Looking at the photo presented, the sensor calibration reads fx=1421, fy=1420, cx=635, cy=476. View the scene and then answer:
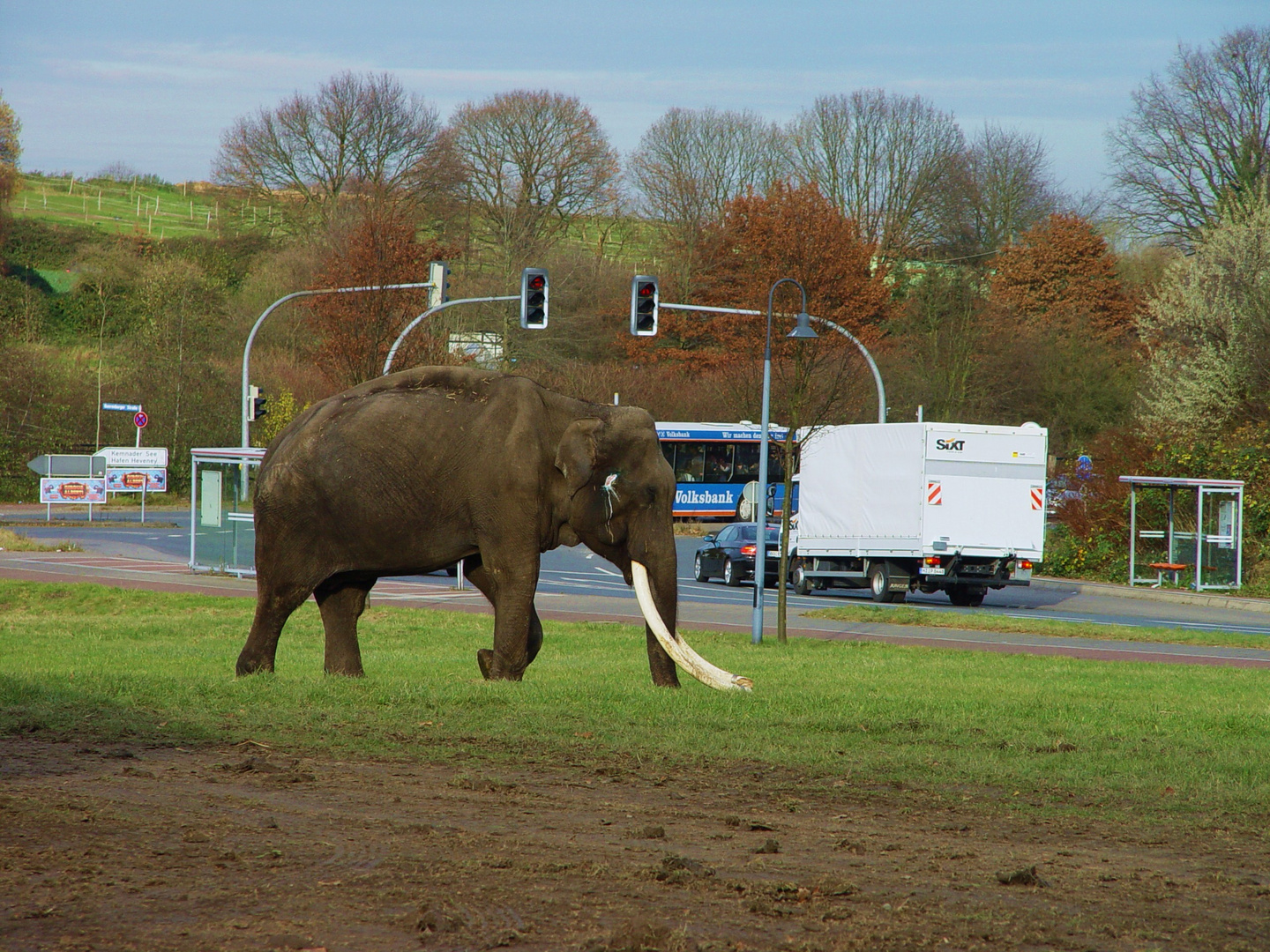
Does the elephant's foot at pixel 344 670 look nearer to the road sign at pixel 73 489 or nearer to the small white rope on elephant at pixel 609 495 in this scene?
the small white rope on elephant at pixel 609 495

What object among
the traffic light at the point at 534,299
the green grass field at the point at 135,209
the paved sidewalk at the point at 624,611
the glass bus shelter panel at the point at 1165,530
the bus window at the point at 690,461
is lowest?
the paved sidewalk at the point at 624,611

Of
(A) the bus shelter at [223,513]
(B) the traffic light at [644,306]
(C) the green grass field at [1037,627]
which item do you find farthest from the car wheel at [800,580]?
Answer: (A) the bus shelter at [223,513]

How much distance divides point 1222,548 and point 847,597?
9.13m

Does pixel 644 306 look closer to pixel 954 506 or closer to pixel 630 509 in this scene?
pixel 954 506

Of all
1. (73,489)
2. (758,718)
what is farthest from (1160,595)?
(73,489)

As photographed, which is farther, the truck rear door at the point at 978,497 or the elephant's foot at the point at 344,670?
Answer: the truck rear door at the point at 978,497

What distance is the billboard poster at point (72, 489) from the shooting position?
46844 mm

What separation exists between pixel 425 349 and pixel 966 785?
25664mm

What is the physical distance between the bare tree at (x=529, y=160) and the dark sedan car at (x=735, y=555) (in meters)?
35.0

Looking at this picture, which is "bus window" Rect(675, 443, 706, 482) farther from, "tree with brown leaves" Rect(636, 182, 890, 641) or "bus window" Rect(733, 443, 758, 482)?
"tree with brown leaves" Rect(636, 182, 890, 641)

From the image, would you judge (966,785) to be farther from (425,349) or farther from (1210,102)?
(1210,102)

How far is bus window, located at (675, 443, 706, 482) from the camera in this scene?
172 feet

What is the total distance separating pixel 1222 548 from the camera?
3338cm

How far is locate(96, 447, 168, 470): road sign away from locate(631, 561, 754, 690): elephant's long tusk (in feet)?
140
